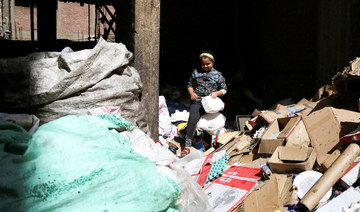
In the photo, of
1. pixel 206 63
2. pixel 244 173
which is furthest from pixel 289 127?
pixel 206 63

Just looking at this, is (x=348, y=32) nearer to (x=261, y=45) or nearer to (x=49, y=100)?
(x=261, y=45)

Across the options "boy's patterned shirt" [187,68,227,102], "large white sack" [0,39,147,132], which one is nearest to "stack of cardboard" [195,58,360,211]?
"boy's patterned shirt" [187,68,227,102]

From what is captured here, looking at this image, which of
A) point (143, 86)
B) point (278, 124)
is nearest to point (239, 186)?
point (278, 124)

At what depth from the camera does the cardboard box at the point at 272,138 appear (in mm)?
2867

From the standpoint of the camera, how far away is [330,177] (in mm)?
2242

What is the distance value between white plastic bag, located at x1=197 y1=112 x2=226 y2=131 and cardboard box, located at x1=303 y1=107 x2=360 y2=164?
938mm

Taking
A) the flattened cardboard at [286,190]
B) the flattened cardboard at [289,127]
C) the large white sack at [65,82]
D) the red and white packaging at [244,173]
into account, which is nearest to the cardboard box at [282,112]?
the flattened cardboard at [289,127]

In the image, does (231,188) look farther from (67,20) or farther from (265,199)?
(67,20)

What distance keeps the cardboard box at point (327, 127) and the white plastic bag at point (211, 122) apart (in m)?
0.94

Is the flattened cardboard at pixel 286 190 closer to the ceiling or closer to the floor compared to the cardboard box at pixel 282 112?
closer to the floor

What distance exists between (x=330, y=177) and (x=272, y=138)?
2.67 ft

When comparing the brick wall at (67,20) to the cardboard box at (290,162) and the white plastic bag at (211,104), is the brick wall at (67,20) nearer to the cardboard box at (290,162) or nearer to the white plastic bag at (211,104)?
the white plastic bag at (211,104)

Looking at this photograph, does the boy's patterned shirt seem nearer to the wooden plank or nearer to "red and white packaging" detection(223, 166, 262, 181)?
the wooden plank

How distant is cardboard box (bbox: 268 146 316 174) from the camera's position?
97.0 inches
